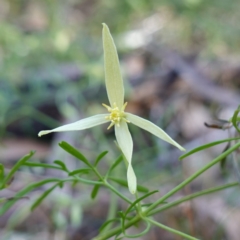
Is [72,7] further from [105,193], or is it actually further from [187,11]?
[105,193]

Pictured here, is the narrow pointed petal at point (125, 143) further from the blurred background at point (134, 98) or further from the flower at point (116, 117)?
the blurred background at point (134, 98)

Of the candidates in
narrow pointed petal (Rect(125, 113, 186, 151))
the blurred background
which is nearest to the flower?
narrow pointed petal (Rect(125, 113, 186, 151))

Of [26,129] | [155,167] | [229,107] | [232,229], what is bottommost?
[232,229]

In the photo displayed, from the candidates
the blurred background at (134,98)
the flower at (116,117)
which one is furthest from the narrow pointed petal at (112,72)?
the blurred background at (134,98)

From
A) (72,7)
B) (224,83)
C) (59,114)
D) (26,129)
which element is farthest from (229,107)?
(72,7)

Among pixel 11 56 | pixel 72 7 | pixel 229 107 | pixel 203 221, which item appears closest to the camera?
pixel 203 221

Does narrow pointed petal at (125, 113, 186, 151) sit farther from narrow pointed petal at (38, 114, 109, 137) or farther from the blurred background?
the blurred background
